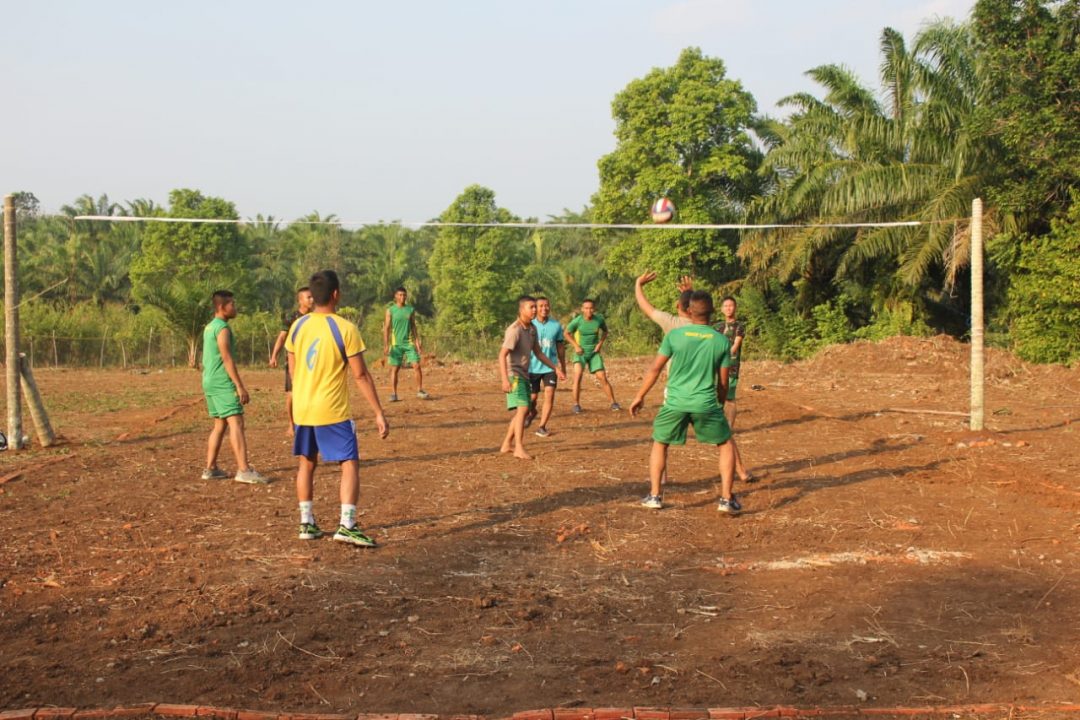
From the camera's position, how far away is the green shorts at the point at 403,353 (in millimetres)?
15953

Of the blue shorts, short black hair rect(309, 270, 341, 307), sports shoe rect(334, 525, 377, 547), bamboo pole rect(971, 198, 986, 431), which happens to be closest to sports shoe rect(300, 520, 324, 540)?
sports shoe rect(334, 525, 377, 547)

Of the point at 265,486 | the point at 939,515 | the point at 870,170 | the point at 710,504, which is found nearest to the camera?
the point at 939,515

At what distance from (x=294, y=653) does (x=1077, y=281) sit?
2007 centimetres

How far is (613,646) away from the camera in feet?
16.7

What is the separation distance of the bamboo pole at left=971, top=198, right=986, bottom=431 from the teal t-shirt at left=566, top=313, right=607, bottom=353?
544 cm

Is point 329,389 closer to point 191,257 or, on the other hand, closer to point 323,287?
point 323,287

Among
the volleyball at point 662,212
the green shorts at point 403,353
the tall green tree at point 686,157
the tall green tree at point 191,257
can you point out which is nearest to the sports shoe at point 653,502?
the volleyball at point 662,212

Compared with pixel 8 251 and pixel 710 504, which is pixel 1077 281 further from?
pixel 8 251

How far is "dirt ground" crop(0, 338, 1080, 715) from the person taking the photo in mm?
4586

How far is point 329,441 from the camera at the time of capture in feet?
22.9

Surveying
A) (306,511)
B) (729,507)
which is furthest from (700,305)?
(306,511)

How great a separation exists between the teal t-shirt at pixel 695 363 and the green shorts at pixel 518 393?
2.89 m

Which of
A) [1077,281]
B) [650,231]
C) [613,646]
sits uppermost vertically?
[650,231]

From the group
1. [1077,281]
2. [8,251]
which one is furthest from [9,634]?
[1077,281]
